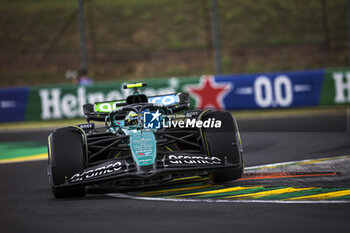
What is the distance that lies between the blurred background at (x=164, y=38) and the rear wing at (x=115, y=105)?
33.0 metres

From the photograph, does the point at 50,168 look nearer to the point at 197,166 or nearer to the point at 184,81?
the point at 197,166

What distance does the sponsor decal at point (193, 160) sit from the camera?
810 centimetres

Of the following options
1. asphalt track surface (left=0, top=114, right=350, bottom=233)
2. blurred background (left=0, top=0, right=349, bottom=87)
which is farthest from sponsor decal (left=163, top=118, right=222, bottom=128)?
blurred background (left=0, top=0, right=349, bottom=87)

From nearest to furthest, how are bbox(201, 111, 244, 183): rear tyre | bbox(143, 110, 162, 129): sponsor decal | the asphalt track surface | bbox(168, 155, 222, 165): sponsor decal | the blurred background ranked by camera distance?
the asphalt track surface → bbox(168, 155, 222, 165): sponsor decal → bbox(201, 111, 244, 183): rear tyre → bbox(143, 110, 162, 129): sponsor decal → the blurred background

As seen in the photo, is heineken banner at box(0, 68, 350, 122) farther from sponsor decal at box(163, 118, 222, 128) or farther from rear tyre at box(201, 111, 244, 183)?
rear tyre at box(201, 111, 244, 183)

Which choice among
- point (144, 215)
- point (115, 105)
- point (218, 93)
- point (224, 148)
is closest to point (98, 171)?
point (144, 215)

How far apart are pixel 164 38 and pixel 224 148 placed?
159 ft

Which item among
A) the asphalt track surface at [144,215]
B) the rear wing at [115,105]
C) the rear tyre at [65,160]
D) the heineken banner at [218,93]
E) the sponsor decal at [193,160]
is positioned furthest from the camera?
the heineken banner at [218,93]

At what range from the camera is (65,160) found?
8.29 meters

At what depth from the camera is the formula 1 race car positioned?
7977mm

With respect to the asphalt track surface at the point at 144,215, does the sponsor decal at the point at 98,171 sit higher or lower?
higher

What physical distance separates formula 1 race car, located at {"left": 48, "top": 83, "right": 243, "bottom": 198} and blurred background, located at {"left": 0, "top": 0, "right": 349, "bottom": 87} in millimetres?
34290

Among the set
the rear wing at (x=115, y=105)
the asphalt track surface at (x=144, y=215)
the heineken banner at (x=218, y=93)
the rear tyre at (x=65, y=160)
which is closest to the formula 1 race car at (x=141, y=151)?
the rear tyre at (x=65, y=160)

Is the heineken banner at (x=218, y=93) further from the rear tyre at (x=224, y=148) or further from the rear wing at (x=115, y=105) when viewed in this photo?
the rear tyre at (x=224, y=148)
